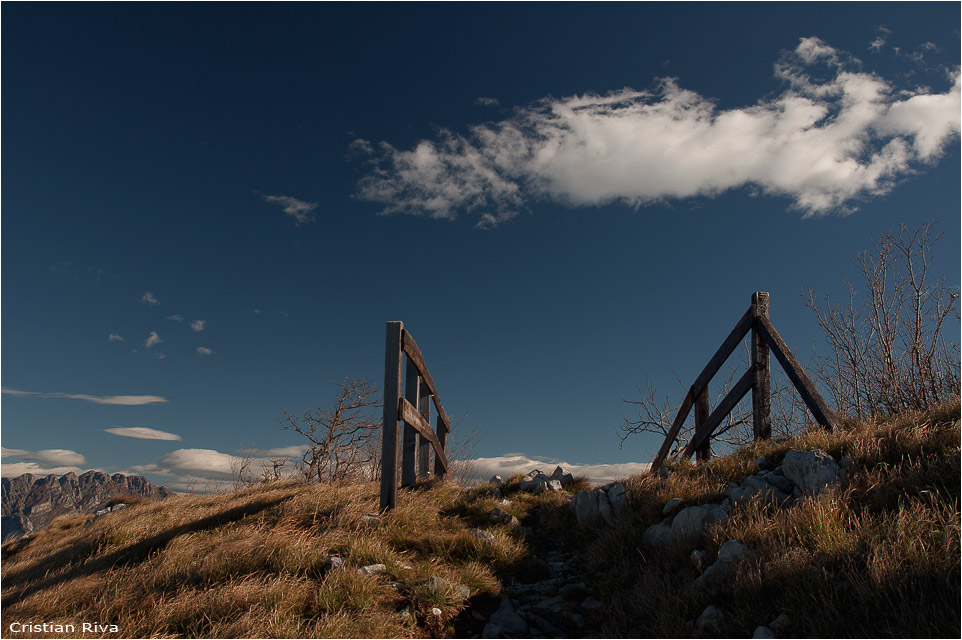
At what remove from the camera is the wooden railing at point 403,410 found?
6523 mm

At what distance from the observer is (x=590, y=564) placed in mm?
5238

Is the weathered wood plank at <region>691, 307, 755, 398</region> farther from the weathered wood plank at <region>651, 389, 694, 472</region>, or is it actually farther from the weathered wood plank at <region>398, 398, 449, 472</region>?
the weathered wood plank at <region>398, 398, 449, 472</region>

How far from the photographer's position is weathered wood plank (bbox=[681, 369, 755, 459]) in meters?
7.81

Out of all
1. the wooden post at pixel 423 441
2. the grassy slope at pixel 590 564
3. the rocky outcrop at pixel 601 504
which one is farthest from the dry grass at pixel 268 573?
the wooden post at pixel 423 441

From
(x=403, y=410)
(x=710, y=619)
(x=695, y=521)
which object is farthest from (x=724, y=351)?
(x=710, y=619)

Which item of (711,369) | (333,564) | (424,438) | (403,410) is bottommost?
(333,564)

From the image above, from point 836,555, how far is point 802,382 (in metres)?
3.98

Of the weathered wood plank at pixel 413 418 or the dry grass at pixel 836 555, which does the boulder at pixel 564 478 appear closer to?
the weathered wood plank at pixel 413 418

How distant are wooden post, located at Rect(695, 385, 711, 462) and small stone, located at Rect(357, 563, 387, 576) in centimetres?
577

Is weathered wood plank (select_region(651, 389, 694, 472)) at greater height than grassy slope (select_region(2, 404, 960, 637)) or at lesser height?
Result: greater

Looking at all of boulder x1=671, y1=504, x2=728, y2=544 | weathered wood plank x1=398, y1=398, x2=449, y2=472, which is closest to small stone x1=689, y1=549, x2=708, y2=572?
boulder x1=671, y1=504, x2=728, y2=544

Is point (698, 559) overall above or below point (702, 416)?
below

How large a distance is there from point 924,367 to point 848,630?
9042 millimetres

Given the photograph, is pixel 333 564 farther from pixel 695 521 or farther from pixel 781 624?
pixel 781 624
